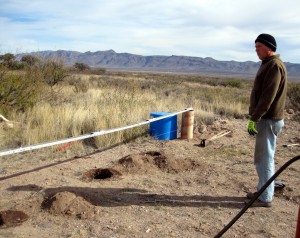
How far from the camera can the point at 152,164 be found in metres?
6.36

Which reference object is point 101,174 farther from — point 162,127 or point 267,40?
point 267,40

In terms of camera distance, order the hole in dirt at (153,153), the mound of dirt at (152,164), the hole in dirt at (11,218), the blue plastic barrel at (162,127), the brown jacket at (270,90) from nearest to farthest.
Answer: the hole in dirt at (11,218), the brown jacket at (270,90), the mound of dirt at (152,164), the hole in dirt at (153,153), the blue plastic barrel at (162,127)

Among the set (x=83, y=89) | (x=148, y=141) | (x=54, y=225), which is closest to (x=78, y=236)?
(x=54, y=225)

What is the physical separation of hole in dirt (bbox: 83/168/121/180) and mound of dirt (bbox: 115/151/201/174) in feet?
0.60

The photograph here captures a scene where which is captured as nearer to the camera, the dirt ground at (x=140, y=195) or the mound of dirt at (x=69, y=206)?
the dirt ground at (x=140, y=195)

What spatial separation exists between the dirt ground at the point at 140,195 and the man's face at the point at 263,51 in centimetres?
194

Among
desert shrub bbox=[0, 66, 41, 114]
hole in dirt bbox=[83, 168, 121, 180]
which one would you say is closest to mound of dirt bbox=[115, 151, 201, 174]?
hole in dirt bbox=[83, 168, 121, 180]

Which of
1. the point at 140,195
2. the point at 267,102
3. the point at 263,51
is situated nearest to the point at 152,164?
the point at 140,195

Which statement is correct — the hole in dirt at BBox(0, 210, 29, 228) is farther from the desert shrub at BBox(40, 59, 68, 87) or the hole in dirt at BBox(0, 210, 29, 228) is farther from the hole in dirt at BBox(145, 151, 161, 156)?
the desert shrub at BBox(40, 59, 68, 87)

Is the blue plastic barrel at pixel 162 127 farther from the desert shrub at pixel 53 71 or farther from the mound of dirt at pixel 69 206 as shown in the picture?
the desert shrub at pixel 53 71

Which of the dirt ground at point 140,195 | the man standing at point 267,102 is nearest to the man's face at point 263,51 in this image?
the man standing at point 267,102

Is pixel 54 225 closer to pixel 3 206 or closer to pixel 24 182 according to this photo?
pixel 3 206

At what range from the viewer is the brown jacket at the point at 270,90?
14.3ft

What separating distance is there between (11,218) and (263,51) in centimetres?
355
